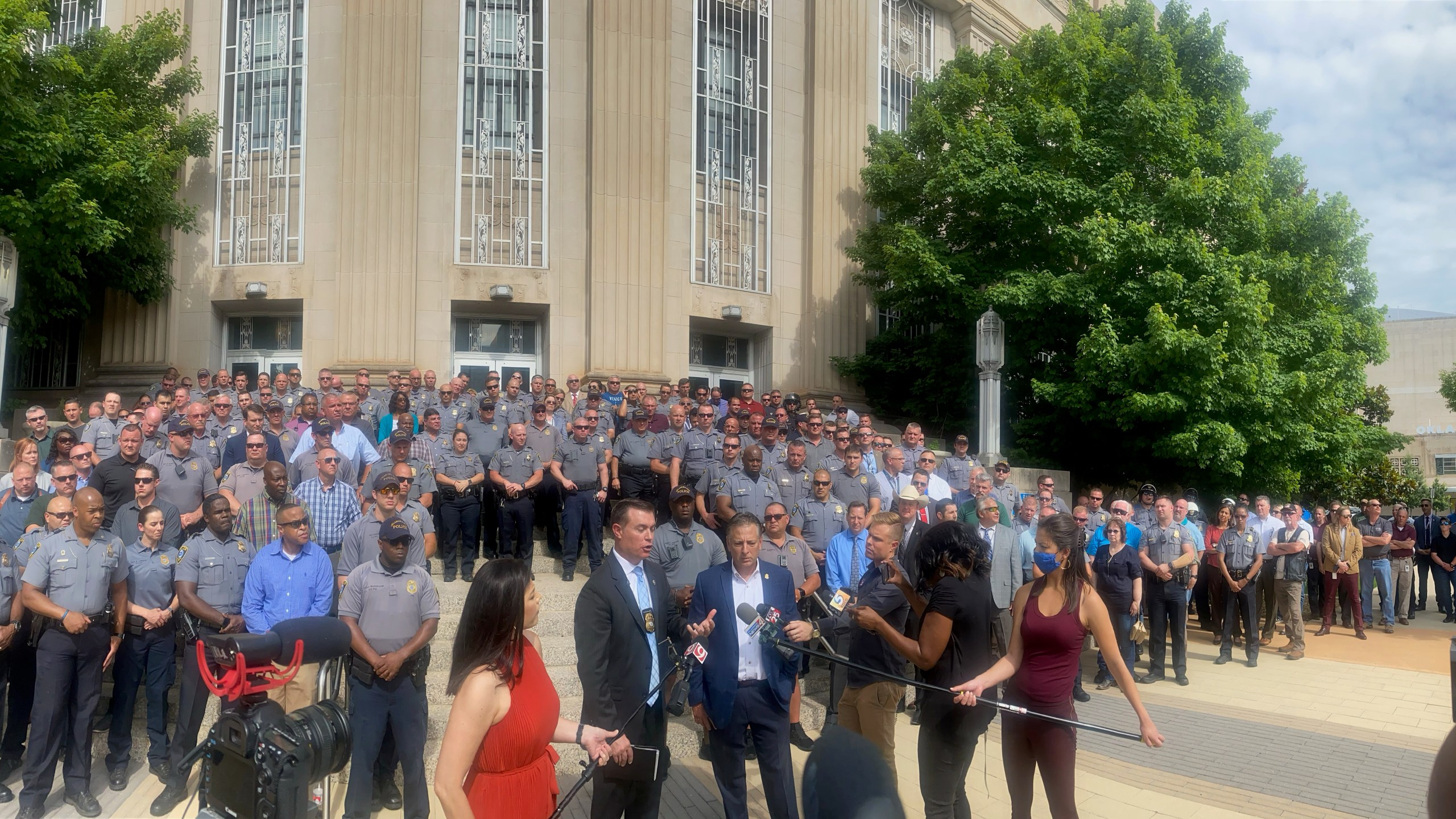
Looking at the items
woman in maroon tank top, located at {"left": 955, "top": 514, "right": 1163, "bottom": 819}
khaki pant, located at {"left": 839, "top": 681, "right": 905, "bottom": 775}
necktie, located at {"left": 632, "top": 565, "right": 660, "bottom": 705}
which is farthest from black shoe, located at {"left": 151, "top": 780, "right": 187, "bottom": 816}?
woman in maroon tank top, located at {"left": 955, "top": 514, "right": 1163, "bottom": 819}

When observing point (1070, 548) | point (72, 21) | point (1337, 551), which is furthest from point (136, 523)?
point (72, 21)

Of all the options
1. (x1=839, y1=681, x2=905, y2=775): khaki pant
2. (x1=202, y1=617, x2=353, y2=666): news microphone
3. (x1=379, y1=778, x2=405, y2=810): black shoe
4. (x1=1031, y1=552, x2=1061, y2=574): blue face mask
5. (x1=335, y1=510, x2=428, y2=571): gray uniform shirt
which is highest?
(x1=1031, y1=552, x2=1061, y2=574): blue face mask

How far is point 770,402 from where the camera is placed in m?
15.9

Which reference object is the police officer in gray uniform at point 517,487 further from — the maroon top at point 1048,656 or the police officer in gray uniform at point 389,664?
the maroon top at point 1048,656

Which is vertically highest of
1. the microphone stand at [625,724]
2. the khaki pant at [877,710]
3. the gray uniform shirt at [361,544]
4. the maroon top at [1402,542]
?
the gray uniform shirt at [361,544]

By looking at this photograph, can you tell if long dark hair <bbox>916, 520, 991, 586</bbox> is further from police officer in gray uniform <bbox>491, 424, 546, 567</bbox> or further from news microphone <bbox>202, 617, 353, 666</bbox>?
police officer in gray uniform <bbox>491, 424, 546, 567</bbox>

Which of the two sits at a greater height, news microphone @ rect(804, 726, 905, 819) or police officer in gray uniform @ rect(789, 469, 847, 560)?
news microphone @ rect(804, 726, 905, 819)

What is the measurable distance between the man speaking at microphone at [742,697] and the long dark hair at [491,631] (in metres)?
1.76

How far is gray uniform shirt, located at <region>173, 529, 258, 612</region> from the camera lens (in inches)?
270

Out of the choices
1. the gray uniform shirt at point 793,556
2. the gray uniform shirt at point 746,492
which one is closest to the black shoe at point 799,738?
the gray uniform shirt at point 793,556

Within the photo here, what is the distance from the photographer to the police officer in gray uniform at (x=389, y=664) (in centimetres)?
601

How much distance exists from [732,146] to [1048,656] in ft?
59.3

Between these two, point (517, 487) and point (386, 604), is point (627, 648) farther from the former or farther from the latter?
point (517, 487)

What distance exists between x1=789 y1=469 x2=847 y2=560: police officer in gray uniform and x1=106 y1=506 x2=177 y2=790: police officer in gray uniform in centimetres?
553
